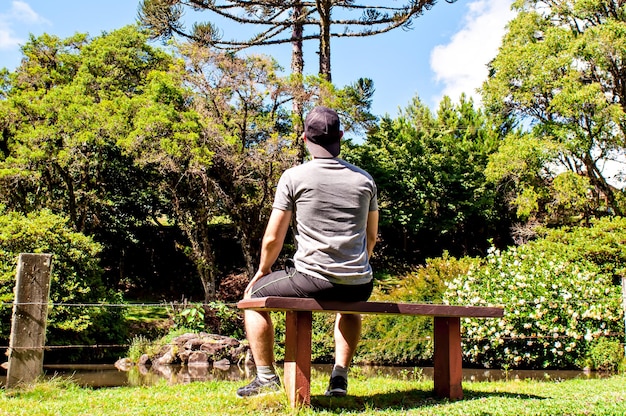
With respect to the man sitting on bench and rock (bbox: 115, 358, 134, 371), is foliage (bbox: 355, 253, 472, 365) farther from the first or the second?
the man sitting on bench

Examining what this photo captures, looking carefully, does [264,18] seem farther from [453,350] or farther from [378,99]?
[453,350]

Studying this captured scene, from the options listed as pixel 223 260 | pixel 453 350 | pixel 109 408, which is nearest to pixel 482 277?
pixel 453 350

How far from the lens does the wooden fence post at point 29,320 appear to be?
180 inches

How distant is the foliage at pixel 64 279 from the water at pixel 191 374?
69 cm

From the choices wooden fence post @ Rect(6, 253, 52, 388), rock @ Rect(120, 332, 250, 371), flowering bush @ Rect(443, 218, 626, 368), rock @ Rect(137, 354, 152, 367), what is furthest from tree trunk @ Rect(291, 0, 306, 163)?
wooden fence post @ Rect(6, 253, 52, 388)

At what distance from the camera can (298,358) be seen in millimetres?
2941

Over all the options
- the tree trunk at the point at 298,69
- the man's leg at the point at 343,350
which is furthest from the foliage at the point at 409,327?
the man's leg at the point at 343,350

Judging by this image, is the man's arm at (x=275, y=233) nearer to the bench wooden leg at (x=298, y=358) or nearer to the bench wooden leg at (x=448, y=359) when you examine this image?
the bench wooden leg at (x=298, y=358)

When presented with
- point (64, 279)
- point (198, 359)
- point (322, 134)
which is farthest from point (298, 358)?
point (64, 279)

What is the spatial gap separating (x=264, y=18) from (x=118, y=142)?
6061mm

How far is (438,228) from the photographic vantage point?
66.6ft

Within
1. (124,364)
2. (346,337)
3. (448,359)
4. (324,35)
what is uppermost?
(324,35)

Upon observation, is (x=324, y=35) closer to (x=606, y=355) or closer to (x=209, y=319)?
(x=209, y=319)

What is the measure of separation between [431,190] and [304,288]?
17.8 metres
